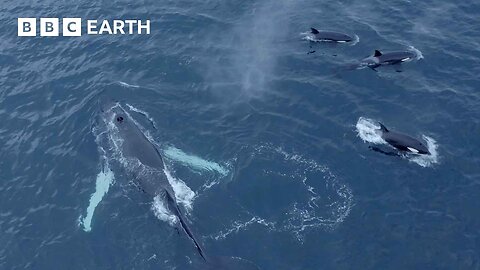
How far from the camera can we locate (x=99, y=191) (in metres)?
44.7

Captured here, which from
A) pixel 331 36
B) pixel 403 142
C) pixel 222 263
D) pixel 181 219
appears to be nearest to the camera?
pixel 222 263

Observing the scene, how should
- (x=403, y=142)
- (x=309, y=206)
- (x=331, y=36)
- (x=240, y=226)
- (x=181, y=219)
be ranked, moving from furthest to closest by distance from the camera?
(x=331, y=36), (x=403, y=142), (x=309, y=206), (x=240, y=226), (x=181, y=219)

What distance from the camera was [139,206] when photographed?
43.0 metres

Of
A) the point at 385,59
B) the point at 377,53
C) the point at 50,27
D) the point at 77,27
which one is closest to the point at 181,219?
the point at 377,53

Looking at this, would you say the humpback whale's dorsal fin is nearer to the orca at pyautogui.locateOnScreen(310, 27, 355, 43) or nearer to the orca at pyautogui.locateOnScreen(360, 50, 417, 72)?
the orca at pyautogui.locateOnScreen(360, 50, 417, 72)

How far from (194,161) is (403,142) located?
61.7ft

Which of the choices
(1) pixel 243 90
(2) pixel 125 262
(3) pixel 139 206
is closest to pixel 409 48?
(1) pixel 243 90

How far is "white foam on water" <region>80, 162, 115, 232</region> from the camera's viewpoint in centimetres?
4256

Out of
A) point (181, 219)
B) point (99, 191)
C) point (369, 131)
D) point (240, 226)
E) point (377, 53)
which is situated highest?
point (377, 53)

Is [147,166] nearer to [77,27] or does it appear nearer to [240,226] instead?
[240,226]

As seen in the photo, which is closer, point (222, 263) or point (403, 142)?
point (222, 263)

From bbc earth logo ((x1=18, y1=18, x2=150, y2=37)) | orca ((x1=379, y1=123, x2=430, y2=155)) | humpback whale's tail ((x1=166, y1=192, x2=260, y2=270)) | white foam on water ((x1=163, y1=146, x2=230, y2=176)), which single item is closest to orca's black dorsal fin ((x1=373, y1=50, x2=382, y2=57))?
orca ((x1=379, y1=123, x2=430, y2=155))

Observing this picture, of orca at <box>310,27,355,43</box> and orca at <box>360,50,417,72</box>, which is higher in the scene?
orca at <box>310,27,355,43</box>

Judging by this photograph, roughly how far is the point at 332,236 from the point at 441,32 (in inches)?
1302
